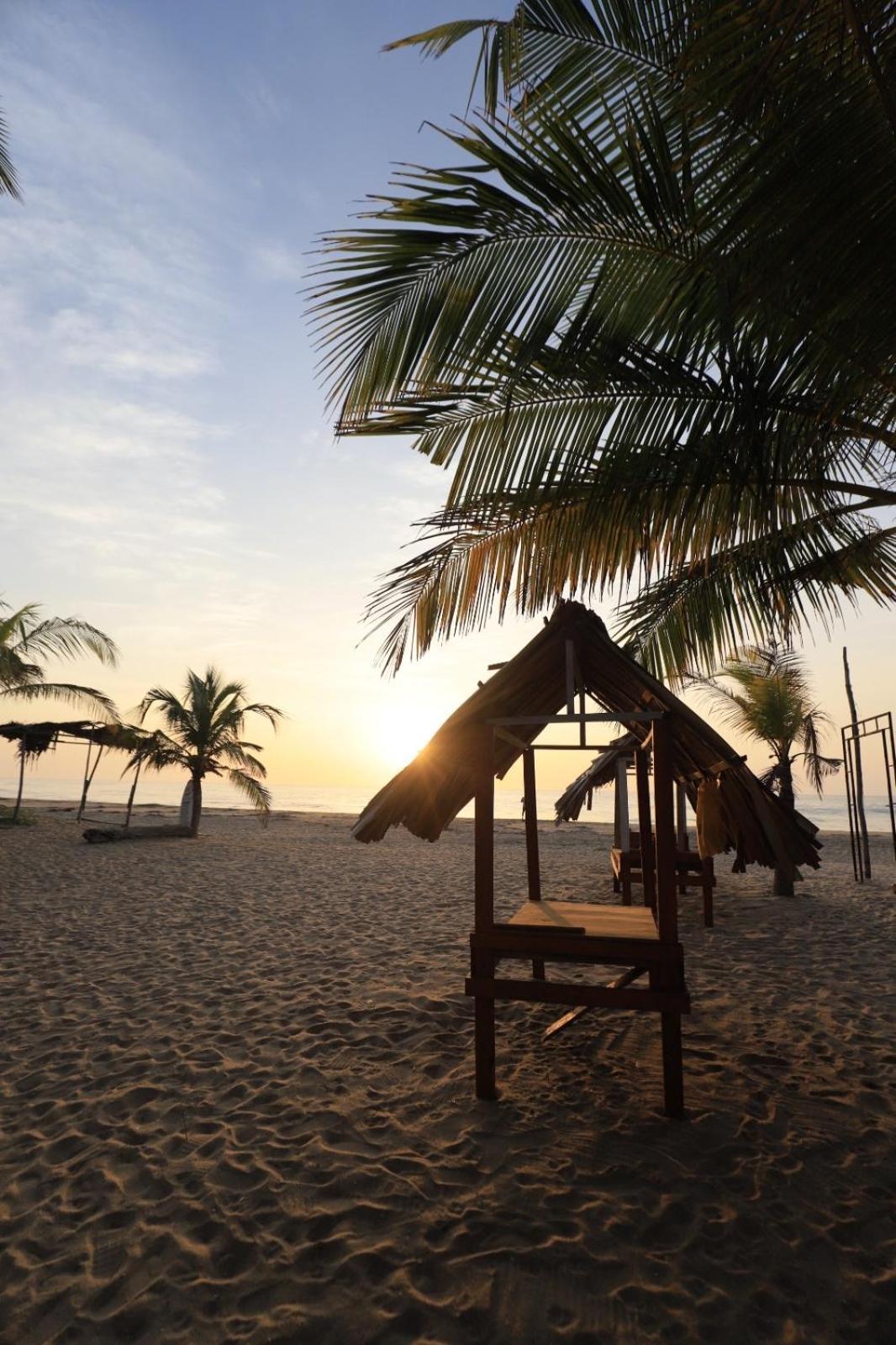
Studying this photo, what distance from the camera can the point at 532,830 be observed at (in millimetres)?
6383

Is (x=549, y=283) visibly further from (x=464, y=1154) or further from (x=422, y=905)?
(x=422, y=905)

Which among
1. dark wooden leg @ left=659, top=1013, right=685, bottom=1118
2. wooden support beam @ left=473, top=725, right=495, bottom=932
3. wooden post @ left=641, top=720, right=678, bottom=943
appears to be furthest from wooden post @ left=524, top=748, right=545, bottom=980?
dark wooden leg @ left=659, top=1013, right=685, bottom=1118

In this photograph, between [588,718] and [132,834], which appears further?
[132,834]

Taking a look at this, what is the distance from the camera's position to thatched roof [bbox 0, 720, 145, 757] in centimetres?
2038

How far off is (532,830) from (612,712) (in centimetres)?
226

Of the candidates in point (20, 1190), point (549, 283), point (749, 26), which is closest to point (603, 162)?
point (549, 283)

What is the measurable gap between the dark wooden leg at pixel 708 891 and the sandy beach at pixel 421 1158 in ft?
4.47

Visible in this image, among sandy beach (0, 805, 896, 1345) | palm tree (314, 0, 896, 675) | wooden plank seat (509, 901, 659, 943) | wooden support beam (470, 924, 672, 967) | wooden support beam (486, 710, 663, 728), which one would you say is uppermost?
palm tree (314, 0, 896, 675)

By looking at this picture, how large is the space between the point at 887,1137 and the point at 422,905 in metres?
7.34

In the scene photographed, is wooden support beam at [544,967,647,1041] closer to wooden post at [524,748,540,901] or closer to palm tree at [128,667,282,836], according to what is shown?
wooden post at [524,748,540,901]

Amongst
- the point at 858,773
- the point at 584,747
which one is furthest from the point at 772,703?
the point at 584,747

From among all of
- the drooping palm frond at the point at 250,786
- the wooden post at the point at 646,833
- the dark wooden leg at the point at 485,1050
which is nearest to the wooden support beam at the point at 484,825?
the dark wooden leg at the point at 485,1050

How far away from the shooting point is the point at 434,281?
3473mm

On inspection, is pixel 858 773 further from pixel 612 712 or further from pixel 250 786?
pixel 250 786
